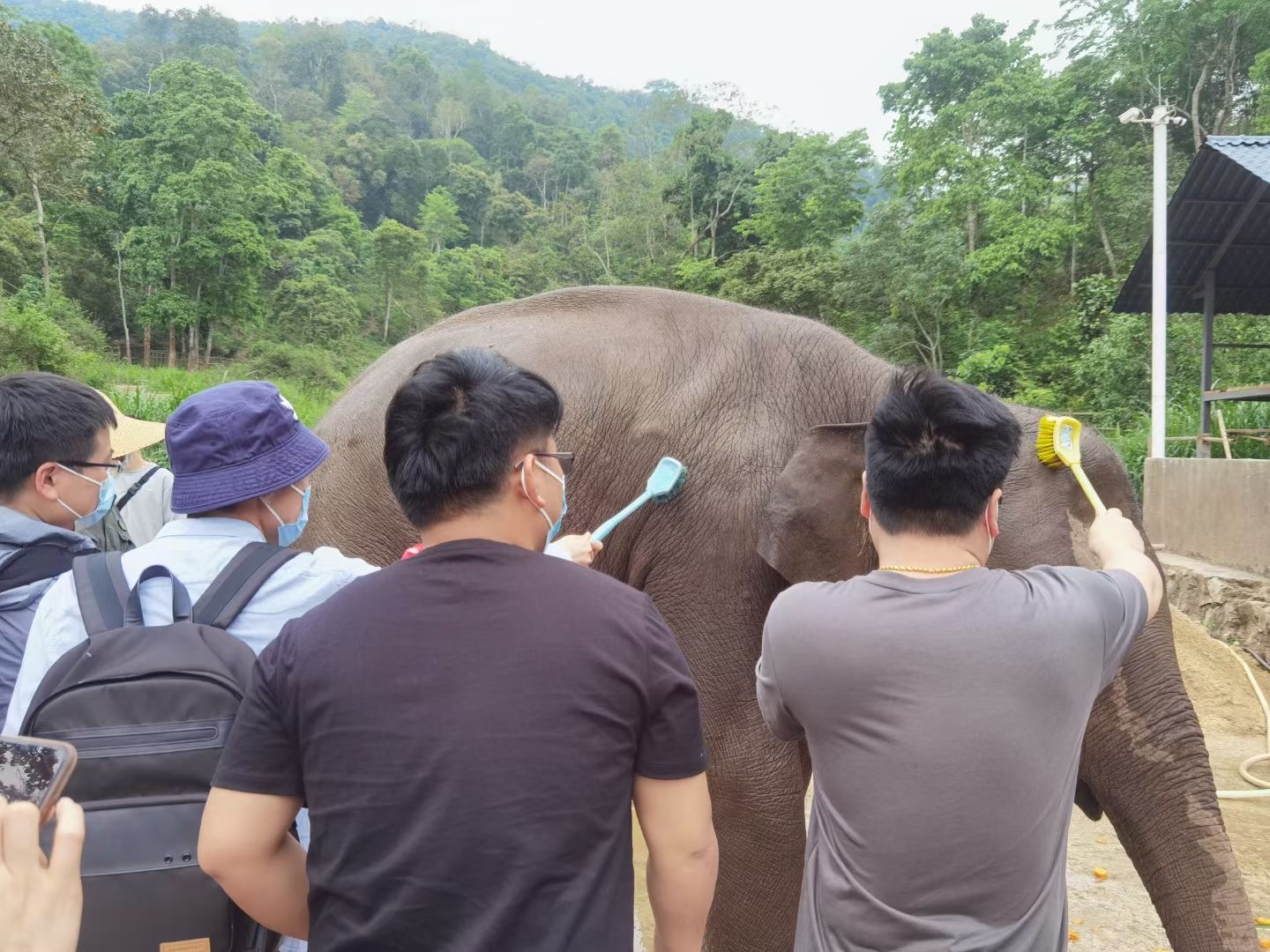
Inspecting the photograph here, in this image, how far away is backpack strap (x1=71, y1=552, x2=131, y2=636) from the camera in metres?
1.57

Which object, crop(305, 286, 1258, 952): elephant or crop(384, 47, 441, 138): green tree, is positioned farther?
crop(384, 47, 441, 138): green tree

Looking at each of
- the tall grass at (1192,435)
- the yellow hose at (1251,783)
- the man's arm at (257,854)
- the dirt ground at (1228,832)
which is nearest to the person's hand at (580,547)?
the man's arm at (257,854)

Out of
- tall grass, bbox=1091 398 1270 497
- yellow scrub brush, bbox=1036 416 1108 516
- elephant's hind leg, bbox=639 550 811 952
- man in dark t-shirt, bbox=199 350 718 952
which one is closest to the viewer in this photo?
man in dark t-shirt, bbox=199 350 718 952

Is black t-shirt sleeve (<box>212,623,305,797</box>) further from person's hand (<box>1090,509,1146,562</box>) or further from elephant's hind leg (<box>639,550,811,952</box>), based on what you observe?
elephant's hind leg (<box>639,550,811,952</box>)

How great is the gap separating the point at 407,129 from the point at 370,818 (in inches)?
5023

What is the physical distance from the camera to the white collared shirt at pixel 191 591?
1617 mm

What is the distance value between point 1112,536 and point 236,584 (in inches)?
68.2

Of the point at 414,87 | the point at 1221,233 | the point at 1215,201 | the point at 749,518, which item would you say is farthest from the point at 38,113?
the point at 414,87

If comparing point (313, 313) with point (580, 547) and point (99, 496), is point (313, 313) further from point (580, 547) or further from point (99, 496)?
point (580, 547)

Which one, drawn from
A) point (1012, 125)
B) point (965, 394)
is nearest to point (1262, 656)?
point (965, 394)

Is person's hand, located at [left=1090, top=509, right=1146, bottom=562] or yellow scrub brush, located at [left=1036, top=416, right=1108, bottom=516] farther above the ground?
yellow scrub brush, located at [left=1036, top=416, right=1108, bottom=516]

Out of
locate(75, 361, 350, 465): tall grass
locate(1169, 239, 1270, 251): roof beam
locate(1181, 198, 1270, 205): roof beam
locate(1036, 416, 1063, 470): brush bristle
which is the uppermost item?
locate(1181, 198, 1270, 205): roof beam

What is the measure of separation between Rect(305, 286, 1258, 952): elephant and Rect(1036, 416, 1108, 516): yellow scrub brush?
117 millimetres

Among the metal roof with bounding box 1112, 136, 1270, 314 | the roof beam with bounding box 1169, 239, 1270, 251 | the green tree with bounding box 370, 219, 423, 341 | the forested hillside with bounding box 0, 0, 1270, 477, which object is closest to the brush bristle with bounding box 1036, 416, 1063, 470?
the metal roof with bounding box 1112, 136, 1270, 314
